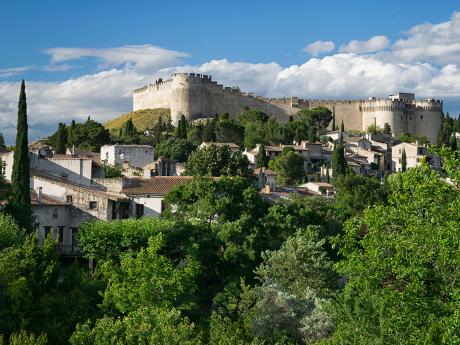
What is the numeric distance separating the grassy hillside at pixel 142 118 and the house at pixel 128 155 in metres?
58.0

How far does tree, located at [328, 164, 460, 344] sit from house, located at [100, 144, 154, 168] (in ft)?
188

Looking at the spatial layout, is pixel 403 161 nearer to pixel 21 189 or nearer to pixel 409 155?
pixel 409 155

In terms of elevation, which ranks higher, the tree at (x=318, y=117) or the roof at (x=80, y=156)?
the tree at (x=318, y=117)

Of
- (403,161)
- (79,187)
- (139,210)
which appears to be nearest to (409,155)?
(403,161)

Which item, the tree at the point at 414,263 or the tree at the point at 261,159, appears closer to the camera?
the tree at the point at 414,263

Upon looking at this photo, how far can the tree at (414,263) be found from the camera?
2377 centimetres

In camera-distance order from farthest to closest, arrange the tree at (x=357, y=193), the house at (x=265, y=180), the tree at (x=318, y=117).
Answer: the tree at (x=318, y=117) → the house at (x=265, y=180) → the tree at (x=357, y=193)

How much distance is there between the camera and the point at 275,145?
117 metres

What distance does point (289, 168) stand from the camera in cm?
9219

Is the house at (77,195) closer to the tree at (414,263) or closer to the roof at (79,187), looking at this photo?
the roof at (79,187)

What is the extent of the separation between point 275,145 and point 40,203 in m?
70.8

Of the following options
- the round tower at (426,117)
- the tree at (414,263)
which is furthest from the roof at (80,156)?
the round tower at (426,117)

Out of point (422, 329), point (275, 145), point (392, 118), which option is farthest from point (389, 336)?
point (392, 118)

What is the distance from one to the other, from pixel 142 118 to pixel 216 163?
263 feet
